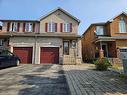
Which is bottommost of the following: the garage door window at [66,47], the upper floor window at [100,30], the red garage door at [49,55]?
the red garage door at [49,55]

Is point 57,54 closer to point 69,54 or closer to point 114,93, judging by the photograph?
point 69,54

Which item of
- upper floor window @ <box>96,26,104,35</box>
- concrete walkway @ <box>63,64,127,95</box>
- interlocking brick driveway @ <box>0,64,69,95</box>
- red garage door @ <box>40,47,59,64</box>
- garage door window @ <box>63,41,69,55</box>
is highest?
upper floor window @ <box>96,26,104,35</box>

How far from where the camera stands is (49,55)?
22.7 metres

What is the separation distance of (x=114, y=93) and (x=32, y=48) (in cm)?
1840

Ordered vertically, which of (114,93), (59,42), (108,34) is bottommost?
(114,93)

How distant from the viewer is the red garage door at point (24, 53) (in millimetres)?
22578

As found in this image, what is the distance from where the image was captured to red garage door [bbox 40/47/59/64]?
2259 centimetres

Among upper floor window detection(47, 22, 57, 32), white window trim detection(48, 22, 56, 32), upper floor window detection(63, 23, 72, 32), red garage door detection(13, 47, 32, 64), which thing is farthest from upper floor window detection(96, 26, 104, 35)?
red garage door detection(13, 47, 32, 64)

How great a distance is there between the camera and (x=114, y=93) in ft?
18.4

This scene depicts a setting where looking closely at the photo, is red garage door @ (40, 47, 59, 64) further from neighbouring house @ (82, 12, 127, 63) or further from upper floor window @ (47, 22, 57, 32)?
neighbouring house @ (82, 12, 127, 63)

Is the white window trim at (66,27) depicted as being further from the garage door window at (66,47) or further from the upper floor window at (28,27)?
the upper floor window at (28,27)

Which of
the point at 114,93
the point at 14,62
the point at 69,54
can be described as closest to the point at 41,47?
the point at 69,54

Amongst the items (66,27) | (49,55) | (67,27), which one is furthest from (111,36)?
(49,55)

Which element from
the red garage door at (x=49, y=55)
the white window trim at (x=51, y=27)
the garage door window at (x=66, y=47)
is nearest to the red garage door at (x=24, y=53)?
the red garage door at (x=49, y=55)
